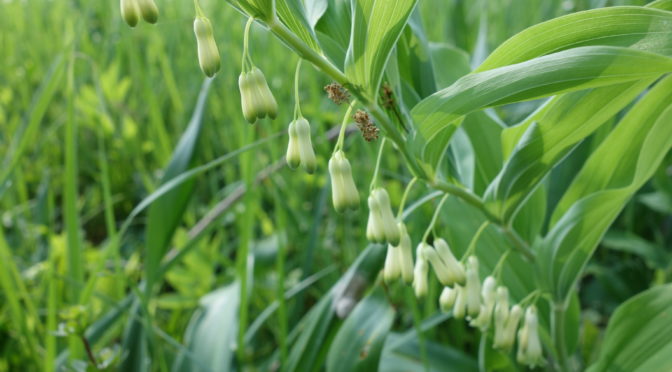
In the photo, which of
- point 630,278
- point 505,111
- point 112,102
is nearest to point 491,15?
point 505,111

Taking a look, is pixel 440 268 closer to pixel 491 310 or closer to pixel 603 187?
pixel 491 310

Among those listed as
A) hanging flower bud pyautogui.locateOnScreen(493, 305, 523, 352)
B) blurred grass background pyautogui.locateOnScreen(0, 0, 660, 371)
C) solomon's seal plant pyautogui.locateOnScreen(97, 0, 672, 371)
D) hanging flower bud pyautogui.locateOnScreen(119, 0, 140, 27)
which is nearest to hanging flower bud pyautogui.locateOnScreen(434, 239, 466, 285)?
solomon's seal plant pyautogui.locateOnScreen(97, 0, 672, 371)

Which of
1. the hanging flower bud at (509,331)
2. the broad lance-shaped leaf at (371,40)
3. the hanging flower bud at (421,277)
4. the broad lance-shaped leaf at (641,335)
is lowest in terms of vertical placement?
the broad lance-shaped leaf at (641,335)

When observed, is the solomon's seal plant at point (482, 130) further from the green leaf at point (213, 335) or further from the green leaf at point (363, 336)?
the green leaf at point (213, 335)

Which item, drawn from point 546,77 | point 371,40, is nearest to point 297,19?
point 371,40

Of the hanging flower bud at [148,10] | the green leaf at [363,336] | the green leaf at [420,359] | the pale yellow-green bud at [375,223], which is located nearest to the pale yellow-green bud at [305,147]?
the pale yellow-green bud at [375,223]
